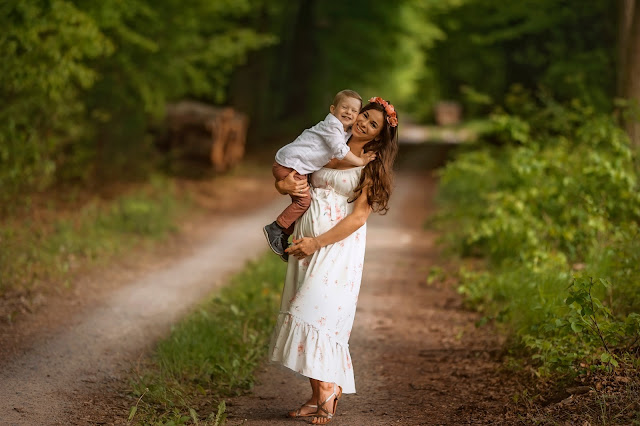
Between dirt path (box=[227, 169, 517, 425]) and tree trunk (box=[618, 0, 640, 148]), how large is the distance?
3237 mm

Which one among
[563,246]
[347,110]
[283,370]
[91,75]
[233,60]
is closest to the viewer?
[347,110]

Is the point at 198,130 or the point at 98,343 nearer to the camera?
the point at 98,343

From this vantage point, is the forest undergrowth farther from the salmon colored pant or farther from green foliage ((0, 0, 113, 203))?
green foliage ((0, 0, 113, 203))

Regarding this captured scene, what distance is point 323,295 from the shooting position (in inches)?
176

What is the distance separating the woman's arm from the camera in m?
4.48

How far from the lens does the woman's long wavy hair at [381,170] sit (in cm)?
447

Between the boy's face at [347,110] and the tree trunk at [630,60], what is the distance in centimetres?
569

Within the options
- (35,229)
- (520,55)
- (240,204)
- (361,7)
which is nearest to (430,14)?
(361,7)

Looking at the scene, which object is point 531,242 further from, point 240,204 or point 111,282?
point 240,204

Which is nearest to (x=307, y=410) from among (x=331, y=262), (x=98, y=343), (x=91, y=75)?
(x=331, y=262)

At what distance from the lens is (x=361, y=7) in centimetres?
2625

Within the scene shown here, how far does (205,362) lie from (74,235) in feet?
15.8

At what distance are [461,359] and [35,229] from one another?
6.07 m

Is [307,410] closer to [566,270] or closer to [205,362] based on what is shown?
[205,362]
